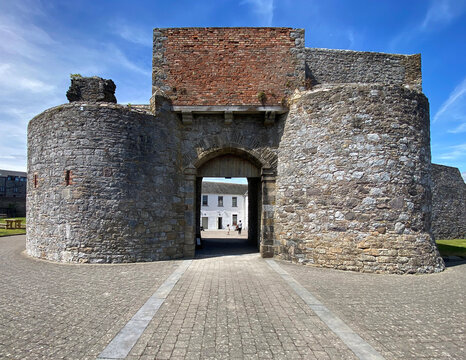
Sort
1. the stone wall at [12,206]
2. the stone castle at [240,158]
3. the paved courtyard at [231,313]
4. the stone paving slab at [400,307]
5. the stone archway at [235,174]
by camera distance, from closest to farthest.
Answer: the paved courtyard at [231,313]
the stone paving slab at [400,307]
the stone castle at [240,158]
the stone archway at [235,174]
the stone wall at [12,206]

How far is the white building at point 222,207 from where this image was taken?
38750 mm

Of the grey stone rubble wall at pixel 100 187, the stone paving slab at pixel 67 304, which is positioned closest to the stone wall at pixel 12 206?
the grey stone rubble wall at pixel 100 187

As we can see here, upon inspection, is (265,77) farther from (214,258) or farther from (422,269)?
(422,269)

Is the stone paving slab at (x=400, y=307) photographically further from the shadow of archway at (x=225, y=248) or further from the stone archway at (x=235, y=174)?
the shadow of archway at (x=225, y=248)

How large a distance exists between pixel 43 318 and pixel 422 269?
9062 mm

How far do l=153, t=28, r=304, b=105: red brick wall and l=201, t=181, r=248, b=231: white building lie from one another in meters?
28.8

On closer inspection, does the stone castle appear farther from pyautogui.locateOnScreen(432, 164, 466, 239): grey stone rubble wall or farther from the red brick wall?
pyautogui.locateOnScreen(432, 164, 466, 239): grey stone rubble wall

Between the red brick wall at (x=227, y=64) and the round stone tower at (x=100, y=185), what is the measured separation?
1543mm

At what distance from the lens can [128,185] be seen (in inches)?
355

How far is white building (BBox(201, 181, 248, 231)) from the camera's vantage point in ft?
127

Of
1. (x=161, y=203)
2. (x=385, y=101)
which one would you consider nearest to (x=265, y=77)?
(x=385, y=101)

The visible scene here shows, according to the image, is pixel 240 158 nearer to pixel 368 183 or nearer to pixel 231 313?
pixel 368 183

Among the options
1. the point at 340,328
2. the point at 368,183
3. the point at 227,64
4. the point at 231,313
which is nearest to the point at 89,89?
the point at 227,64

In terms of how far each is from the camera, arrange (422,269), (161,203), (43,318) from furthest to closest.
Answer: (161,203) → (422,269) → (43,318)
